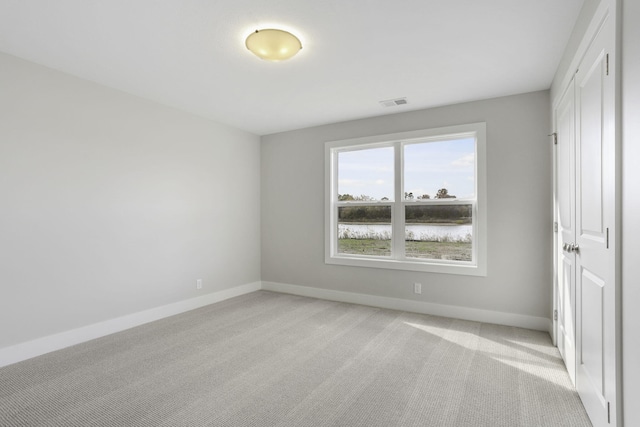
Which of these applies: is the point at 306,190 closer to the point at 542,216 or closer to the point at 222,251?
the point at 222,251

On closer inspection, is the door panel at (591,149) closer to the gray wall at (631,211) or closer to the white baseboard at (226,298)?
the gray wall at (631,211)

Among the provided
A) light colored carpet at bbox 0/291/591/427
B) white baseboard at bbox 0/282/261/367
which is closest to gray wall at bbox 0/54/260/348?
white baseboard at bbox 0/282/261/367

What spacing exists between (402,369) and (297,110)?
3.22 meters

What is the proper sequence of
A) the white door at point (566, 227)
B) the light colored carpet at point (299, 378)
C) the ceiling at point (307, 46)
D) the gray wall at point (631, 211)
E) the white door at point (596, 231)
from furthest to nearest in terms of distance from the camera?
the white door at point (566, 227), the ceiling at point (307, 46), the light colored carpet at point (299, 378), the white door at point (596, 231), the gray wall at point (631, 211)

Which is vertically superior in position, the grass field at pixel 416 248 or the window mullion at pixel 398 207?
the window mullion at pixel 398 207

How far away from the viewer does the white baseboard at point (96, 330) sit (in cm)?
286

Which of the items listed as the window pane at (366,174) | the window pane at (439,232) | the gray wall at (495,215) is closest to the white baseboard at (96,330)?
the gray wall at (495,215)

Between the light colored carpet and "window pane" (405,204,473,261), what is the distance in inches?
33.8

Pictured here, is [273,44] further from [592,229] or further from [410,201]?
[410,201]

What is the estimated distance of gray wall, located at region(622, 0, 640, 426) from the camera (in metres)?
1.29

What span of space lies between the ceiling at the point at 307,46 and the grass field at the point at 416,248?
5.79 ft

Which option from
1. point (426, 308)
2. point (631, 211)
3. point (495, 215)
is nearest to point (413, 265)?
point (426, 308)

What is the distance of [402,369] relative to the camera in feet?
8.86

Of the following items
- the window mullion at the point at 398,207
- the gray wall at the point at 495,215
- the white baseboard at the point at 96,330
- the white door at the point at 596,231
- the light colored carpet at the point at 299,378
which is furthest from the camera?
the window mullion at the point at 398,207
